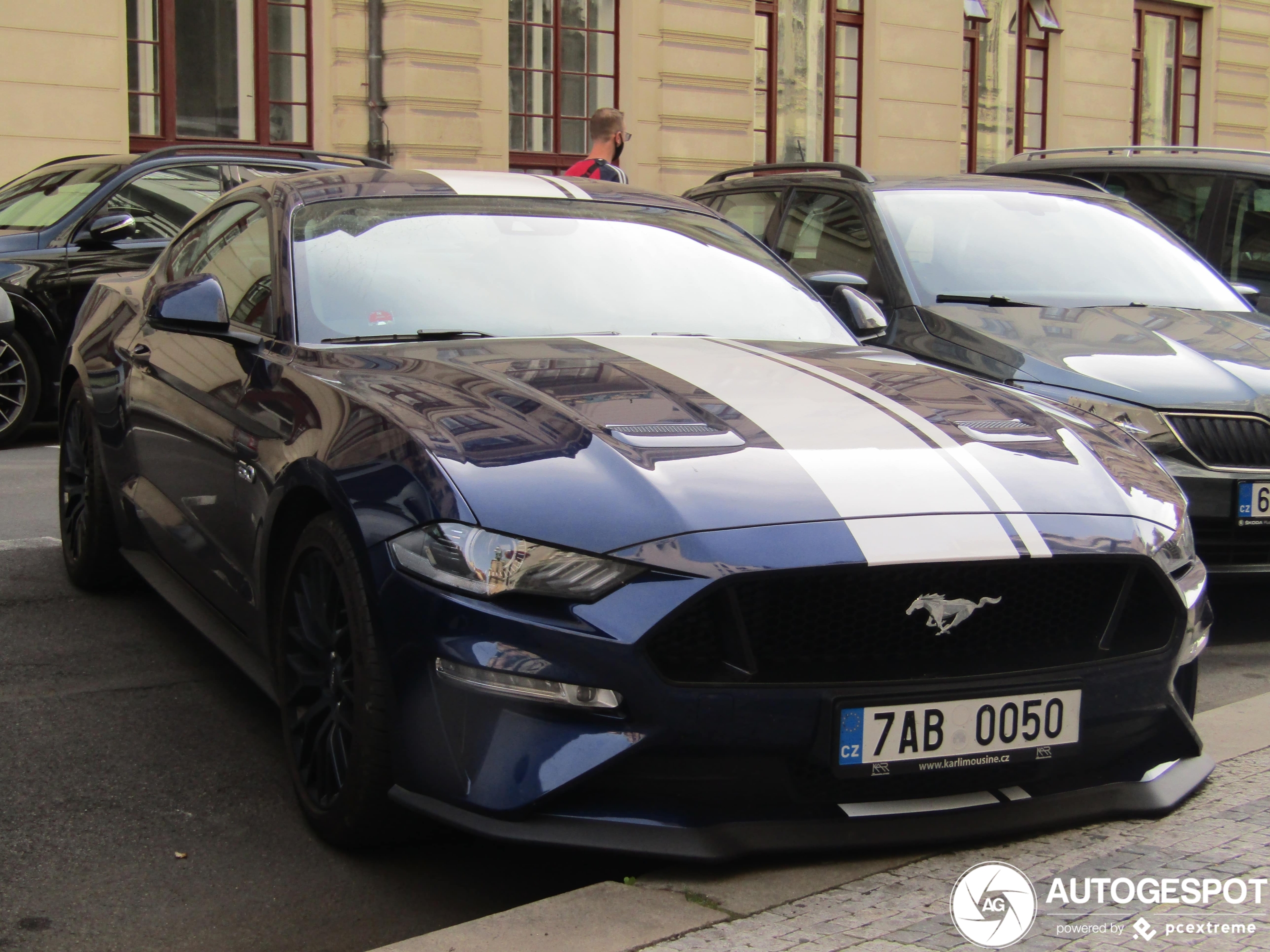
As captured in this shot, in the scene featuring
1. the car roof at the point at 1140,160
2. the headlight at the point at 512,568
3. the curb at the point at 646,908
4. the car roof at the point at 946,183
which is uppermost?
the car roof at the point at 1140,160

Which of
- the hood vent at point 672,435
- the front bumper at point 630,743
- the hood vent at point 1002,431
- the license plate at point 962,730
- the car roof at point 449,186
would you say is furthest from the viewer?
the car roof at point 449,186

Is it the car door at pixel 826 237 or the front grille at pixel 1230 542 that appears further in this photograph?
the car door at pixel 826 237

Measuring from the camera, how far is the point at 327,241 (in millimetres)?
4375

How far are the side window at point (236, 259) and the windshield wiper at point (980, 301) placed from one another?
9.45 ft

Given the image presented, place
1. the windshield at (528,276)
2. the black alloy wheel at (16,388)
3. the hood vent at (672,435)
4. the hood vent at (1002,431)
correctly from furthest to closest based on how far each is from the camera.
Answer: the black alloy wheel at (16,388), the windshield at (528,276), the hood vent at (1002,431), the hood vent at (672,435)

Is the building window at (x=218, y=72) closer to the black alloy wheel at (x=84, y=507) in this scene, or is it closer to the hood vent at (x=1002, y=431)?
the black alloy wheel at (x=84, y=507)

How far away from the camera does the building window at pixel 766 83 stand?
1953cm

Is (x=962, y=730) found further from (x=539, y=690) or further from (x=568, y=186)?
(x=568, y=186)

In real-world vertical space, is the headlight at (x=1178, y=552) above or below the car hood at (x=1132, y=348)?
below

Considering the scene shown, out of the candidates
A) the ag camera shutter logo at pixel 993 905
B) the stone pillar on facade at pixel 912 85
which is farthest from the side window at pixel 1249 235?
the stone pillar on facade at pixel 912 85

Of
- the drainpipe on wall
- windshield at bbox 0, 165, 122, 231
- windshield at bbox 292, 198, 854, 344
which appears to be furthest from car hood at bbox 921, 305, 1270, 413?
the drainpipe on wall

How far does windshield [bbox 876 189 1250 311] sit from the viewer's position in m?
6.65

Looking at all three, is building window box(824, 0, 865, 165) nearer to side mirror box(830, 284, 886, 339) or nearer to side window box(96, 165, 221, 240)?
side window box(96, 165, 221, 240)

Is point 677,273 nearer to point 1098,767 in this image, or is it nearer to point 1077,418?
point 1077,418
